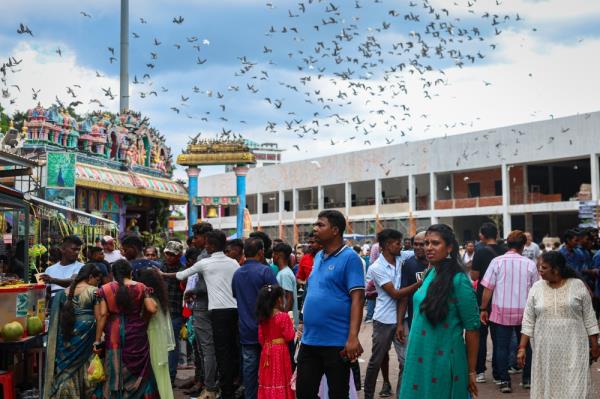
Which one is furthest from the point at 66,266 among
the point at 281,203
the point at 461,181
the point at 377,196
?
the point at 281,203

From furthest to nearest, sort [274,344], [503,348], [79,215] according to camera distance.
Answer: [79,215] < [503,348] < [274,344]

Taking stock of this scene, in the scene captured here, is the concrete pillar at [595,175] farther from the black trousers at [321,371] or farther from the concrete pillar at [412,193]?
the black trousers at [321,371]

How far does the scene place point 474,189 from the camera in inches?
1790

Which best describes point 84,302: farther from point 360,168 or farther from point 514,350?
point 360,168

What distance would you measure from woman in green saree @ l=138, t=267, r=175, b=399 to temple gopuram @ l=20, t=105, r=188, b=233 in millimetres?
12866

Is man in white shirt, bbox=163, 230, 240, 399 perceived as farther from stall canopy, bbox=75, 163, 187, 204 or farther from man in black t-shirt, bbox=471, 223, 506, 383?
stall canopy, bbox=75, 163, 187, 204

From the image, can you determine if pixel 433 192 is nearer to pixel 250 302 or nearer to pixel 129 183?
pixel 129 183

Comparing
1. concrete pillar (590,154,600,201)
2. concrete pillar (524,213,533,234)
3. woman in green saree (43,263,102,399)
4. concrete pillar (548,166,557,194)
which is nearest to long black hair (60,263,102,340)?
woman in green saree (43,263,102,399)

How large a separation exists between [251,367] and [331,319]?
2.30 metres

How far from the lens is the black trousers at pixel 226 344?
7801 mm

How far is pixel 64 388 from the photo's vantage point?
6.68 m

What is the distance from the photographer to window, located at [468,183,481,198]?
45188mm

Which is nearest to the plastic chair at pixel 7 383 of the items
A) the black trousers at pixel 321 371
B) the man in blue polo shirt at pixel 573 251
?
the black trousers at pixel 321 371

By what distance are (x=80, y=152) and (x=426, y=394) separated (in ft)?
60.1
